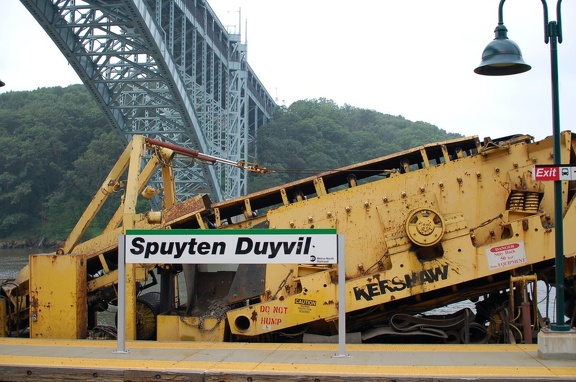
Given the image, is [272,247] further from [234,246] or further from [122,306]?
[122,306]

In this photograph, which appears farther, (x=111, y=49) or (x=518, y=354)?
(x=111, y=49)

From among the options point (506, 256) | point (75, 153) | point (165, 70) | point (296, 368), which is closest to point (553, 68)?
point (506, 256)

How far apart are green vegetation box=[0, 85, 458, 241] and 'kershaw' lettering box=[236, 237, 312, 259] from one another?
55780mm

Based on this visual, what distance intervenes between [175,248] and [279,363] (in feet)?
6.66

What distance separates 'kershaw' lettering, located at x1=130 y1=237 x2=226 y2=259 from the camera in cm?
844

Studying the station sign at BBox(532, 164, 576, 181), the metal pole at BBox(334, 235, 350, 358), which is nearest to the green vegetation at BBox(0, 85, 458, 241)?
the metal pole at BBox(334, 235, 350, 358)

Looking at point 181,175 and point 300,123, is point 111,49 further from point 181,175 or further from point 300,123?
point 300,123

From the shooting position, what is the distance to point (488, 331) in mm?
9820

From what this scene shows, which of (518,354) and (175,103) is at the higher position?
(175,103)

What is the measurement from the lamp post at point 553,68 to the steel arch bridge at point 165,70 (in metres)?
21.6

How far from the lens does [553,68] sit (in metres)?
7.88

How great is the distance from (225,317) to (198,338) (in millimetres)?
498

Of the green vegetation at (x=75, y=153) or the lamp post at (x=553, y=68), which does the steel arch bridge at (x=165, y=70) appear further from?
the lamp post at (x=553, y=68)

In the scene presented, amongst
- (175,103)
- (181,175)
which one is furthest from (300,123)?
(175,103)
